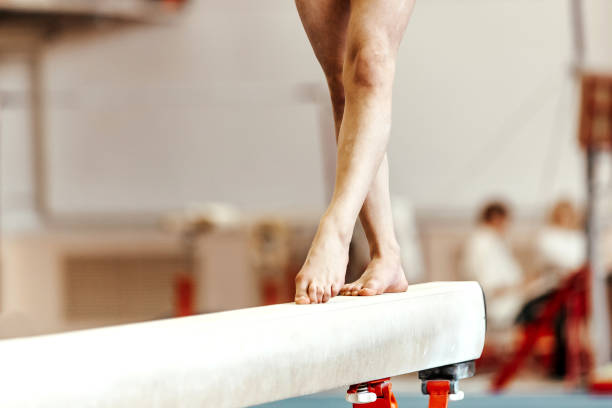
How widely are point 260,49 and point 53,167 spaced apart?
189cm

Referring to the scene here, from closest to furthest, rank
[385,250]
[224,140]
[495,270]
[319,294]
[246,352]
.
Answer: [246,352] → [319,294] → [385,250] → [495,270] → [224,140]

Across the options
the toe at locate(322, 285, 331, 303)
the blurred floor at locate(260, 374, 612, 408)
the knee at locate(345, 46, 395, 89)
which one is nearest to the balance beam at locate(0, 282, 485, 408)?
the toe at locate(322, 285, 331, 303)

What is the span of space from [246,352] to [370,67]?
590mm

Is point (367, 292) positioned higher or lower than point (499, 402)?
higher

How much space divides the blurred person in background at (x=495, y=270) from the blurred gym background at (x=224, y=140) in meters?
0.91

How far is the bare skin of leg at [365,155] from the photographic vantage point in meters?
1.39

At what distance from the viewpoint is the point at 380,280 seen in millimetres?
1424

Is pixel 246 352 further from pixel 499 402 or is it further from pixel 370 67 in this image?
pixel 499 402

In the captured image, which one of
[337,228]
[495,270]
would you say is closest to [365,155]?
[337,228]

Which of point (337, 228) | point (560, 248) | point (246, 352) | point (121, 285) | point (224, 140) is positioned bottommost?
point (121, 285)

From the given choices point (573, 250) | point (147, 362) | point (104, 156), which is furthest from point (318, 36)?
point (104, 156)

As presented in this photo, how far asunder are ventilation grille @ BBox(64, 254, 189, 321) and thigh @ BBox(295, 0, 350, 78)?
5939 mm

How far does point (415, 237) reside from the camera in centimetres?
711

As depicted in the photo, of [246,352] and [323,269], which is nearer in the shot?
[246,352]
